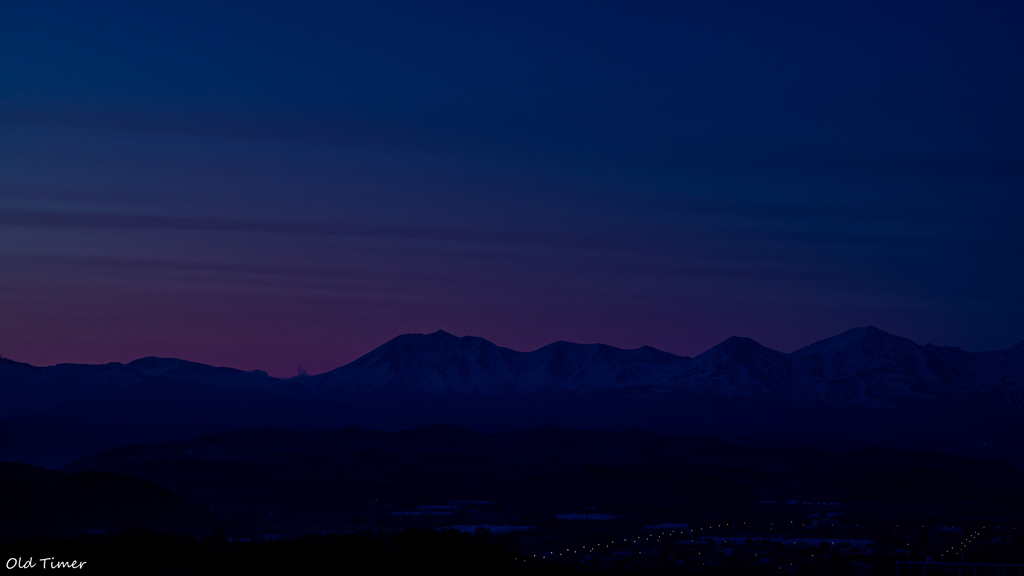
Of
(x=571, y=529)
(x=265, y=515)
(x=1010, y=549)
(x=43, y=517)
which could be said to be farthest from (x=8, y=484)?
(x=1010, y=549)

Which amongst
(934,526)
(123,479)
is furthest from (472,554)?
(934,526)

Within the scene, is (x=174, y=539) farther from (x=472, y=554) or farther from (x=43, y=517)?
(x=43, y=517)

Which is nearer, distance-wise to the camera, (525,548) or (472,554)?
(472,554)

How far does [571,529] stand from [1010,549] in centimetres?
5660

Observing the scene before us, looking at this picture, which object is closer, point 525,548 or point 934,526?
point 525,548

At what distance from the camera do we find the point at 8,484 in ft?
438

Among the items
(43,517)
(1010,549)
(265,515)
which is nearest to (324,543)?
(43,517)

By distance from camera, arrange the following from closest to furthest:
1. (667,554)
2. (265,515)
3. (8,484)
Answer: (667,554)
(8,484)
(265,515)

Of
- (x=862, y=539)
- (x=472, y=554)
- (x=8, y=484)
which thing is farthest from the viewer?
(x=862, y=539)

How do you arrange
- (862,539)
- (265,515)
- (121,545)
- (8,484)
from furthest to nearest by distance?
(265,515), (862,539), (8,484), (121,545)

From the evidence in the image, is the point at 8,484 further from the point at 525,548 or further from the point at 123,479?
the point at 525,548

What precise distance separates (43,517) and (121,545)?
6589 cm

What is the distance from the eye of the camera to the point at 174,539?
7550 cm

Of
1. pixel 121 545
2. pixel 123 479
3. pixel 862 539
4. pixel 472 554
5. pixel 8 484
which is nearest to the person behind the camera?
pixel 121 545
